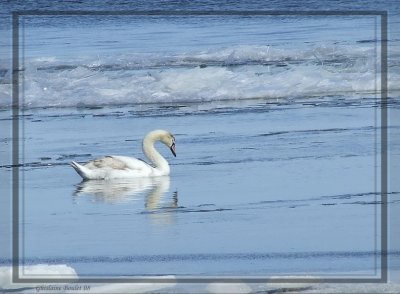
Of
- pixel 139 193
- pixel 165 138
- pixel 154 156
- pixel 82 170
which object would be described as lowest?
pixel 139 193

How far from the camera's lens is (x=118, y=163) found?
1083cm

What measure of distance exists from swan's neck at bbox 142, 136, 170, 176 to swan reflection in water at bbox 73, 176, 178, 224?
0.14 metres

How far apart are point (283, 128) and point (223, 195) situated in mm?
3127

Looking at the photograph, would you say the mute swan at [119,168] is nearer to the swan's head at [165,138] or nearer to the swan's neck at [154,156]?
Answer: the swan's neck at [154,156]

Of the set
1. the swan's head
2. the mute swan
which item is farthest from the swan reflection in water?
the swan's head

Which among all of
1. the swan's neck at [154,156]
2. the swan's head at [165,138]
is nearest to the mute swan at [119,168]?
the swan's neck at [154,156]

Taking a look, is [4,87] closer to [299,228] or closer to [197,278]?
[299,228]

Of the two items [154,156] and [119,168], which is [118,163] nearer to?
[119,168]

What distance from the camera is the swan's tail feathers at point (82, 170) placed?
34.8ft

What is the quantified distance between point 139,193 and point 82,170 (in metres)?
0.76

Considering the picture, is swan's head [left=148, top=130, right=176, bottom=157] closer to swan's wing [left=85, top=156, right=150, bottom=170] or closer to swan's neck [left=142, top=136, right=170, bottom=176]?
swan's neck [left=142, top=136, right=170, bottom=176]

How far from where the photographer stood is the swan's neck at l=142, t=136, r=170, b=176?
1079cm

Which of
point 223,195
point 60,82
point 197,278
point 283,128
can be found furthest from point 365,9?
point 197,278

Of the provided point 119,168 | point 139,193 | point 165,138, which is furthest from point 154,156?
point 139,193
